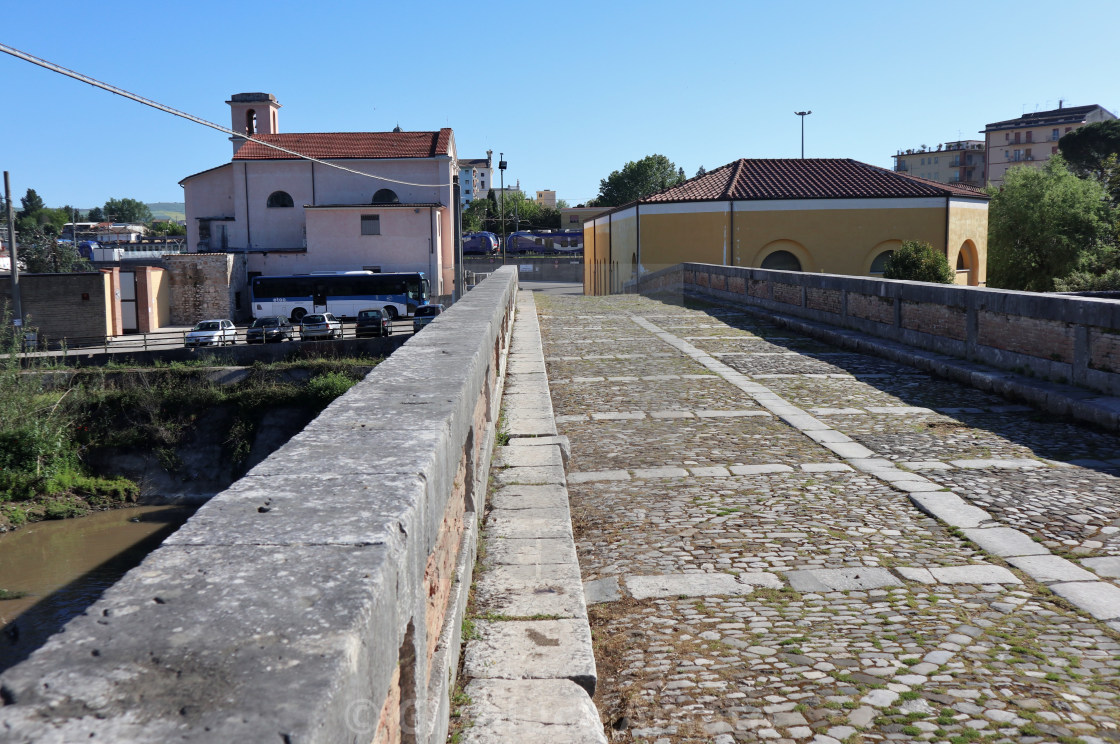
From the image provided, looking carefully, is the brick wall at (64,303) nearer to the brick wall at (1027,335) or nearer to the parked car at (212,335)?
the parked car at (212,335)

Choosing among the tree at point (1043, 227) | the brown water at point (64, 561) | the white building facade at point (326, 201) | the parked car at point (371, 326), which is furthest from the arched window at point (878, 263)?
the brown water at point (64, 561)

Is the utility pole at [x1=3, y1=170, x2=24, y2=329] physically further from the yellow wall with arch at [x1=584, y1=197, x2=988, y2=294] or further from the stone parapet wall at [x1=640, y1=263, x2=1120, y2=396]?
the stone parapet wall at [x1=640, y1=263, x2=1120, y2=396]

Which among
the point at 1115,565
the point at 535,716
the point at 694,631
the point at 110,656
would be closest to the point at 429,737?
the point at 535,716

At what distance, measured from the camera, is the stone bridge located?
1571 mm

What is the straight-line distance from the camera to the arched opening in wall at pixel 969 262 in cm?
3972

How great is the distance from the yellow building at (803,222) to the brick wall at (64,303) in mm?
23363

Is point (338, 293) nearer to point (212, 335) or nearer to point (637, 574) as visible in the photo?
point (212, 335)

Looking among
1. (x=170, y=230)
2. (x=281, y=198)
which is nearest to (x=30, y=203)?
(x=170, y=230)

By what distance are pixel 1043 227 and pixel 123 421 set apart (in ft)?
139

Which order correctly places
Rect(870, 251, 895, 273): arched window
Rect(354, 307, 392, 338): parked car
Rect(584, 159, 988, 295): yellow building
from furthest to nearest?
Rect(354, 307, 392, 338): parked car, Rect(870, 251, 895, 273): arched window, Rect(584, 159, 988, 295): yellow building

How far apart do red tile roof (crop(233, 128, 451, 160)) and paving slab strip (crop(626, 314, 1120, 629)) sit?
44574mm

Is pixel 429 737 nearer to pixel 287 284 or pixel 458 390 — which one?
pixel 458 390

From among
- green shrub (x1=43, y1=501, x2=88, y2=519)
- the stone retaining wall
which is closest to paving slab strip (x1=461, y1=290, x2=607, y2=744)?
the stone retaining wall

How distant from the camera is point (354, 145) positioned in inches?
2080
